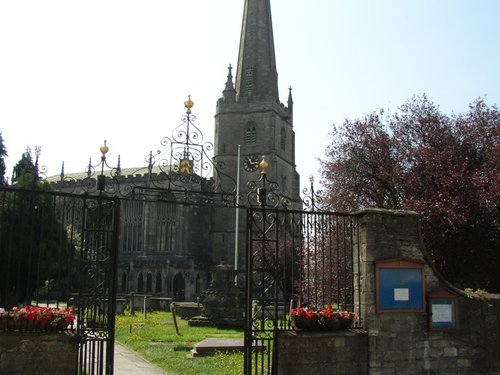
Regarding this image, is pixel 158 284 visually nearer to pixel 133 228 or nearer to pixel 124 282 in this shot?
pixel 124 282

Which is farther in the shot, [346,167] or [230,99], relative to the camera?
[230,99]

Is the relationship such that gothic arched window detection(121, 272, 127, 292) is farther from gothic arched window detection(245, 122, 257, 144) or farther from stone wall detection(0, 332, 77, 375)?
stone wall detection(0, 332, 77, 375)

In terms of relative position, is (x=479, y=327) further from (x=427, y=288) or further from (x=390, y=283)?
(x=390, y=283)

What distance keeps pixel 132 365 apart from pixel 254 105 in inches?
1832

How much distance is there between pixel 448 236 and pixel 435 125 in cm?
397

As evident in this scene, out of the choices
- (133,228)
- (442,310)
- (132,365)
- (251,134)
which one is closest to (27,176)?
(132,365)

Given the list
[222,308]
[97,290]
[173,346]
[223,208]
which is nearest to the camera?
[97,290]

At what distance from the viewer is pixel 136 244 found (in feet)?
183

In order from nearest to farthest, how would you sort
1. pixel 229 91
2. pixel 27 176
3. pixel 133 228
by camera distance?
pixel 27 176 < pixel 133 228 < pixel 229 91

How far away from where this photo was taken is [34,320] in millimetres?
7781

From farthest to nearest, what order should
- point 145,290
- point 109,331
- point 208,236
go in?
point 208,236 < point 145,290 < point 109,331

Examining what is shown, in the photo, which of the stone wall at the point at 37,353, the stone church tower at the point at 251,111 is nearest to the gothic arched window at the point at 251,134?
the stone church tower at the point at 251,111

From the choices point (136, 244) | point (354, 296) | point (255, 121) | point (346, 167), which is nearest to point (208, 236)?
point (136, 244)

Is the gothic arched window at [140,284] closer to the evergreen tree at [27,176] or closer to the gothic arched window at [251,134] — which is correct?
the gothic arched window at [251,134]
